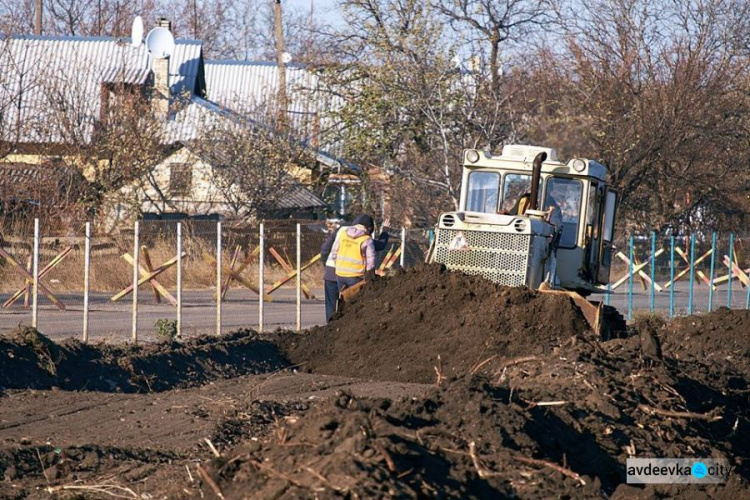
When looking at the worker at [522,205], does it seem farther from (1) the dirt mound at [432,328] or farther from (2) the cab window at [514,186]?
(1) the dirt mound at [432,328]

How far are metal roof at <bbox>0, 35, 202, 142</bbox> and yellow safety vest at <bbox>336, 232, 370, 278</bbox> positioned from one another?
19861mm

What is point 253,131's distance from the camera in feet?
113

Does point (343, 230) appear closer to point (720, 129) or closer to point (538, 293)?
point (538, 293)

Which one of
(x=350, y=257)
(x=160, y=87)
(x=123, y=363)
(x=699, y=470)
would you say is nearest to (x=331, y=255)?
(x=350, y=257)

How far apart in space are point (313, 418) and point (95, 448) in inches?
103

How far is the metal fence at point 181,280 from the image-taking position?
18.0 m

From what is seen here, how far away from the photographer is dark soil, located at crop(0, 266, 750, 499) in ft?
19.7

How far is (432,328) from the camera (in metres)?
13.9

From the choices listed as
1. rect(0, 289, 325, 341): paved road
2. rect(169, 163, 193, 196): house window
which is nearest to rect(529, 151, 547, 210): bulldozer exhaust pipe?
rect(0, 289, 325, 341): paved road

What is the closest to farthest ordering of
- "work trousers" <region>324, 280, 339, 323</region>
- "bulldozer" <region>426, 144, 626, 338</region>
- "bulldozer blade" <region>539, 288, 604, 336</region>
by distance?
"bulldozer blade" <region>539, 288, 604, 336</region>, "bulldozer" <region>426, 144, 626, 338</region>, "work trousers" <region>324, 280, 339, 323</region>

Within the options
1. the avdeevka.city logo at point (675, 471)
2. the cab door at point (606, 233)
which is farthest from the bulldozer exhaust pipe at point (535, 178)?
the avdeevka.city logo at point (675, 471)

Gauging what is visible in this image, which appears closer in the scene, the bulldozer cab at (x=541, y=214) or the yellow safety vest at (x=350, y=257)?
the bulldozer cab at (x=541, y=214)

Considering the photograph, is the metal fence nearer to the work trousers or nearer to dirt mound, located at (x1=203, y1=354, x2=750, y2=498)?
the work trousers

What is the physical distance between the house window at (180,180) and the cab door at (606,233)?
19.7 meters
